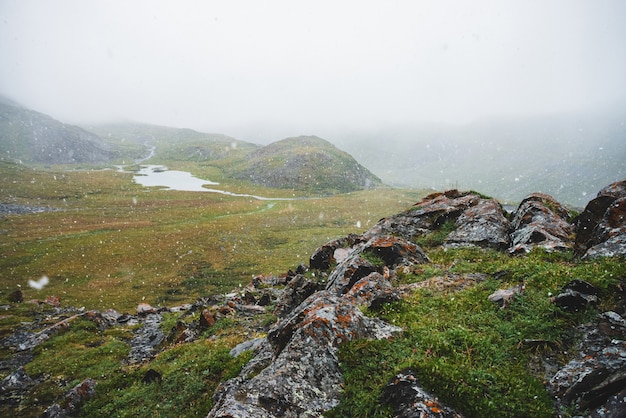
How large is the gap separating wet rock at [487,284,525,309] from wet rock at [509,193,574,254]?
5.60 meters

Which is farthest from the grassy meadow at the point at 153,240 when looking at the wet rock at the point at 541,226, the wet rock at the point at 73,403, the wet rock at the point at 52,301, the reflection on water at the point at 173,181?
the wet rock at the point at 541,226

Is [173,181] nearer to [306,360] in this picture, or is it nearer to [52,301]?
[52,301]

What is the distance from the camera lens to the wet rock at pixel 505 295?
11.6 metres

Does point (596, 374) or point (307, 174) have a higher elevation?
point (307, 174)

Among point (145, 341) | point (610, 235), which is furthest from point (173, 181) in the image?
point (610, 235)

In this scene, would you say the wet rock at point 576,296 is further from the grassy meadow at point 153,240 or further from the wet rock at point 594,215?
the grassy meadow at point 153,240

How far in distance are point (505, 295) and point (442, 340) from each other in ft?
12.9

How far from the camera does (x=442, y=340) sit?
9.95m

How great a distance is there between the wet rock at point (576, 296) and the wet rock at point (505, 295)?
4.70 feet

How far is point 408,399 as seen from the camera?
7.57 metres

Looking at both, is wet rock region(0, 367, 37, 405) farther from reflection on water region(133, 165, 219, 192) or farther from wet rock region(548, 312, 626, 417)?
reflection on water region(133, 165, 219, 192)

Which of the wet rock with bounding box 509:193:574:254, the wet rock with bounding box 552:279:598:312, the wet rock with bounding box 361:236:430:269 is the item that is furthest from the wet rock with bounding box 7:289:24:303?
the wet rock with bounding box 552:279:598:312

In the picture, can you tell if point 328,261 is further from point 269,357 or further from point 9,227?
point 9,227

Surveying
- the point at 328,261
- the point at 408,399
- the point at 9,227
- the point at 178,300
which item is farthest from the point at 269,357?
the point at 9,227
